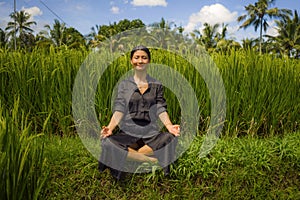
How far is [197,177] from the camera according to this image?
215 centimetres

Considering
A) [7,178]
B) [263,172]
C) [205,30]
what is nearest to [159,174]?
[263,172]

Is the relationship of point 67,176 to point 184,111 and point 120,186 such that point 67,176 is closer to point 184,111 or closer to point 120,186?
point 120,186

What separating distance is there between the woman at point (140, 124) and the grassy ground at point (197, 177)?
0.38 ft

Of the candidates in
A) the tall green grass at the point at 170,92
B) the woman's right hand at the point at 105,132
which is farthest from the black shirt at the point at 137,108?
the tall green grass at the point at 170,92

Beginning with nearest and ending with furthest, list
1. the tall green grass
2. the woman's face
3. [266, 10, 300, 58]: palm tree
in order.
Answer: the woman's face < the tall green grass < [266, 10, 300, 58]: palm tree

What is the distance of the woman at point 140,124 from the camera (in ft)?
6.75

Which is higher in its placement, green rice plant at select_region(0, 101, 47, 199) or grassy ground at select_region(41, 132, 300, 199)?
green rice plant at select_region(0, 101, 47, 199)

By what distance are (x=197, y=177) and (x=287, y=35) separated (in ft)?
79.6

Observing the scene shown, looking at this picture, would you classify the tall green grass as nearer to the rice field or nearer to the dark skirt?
the rice field

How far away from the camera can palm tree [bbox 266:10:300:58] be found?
23.0 meters

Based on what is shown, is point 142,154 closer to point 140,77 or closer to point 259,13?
point 140,77

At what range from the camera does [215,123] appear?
2.74m

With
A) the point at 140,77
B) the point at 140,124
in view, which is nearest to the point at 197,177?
the point at 140,124

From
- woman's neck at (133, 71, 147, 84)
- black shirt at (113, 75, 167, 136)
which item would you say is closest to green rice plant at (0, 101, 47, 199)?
black shirt at (113, 75, 167, 136)
